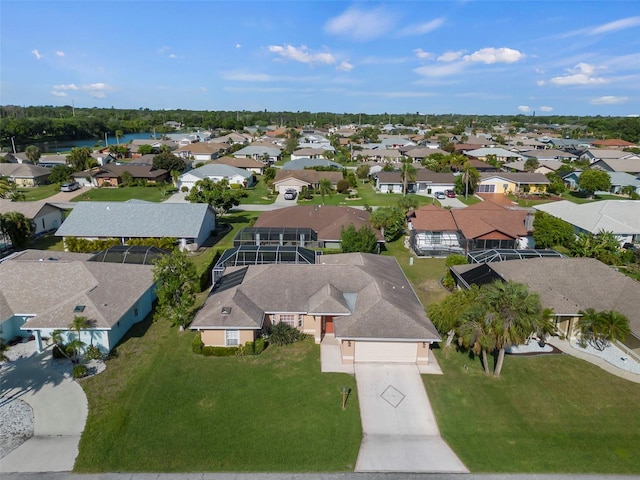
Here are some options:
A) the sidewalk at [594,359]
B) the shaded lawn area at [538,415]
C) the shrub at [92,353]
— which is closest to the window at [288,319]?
the shaded lawn area at [538,415]

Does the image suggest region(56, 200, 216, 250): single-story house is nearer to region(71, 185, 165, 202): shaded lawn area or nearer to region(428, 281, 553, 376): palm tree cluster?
region(71, 185, 165, 202): shaded lawn area

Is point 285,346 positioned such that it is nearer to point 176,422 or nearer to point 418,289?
point 176,422

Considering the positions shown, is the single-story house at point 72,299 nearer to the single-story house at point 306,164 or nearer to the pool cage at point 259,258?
the pool cage at point 259,258

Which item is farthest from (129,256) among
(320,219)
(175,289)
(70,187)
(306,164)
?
(306,164)

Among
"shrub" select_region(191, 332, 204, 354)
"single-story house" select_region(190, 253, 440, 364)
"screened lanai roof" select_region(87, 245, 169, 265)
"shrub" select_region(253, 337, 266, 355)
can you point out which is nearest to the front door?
"single-story house" select_region(190, 253, 440, 364)

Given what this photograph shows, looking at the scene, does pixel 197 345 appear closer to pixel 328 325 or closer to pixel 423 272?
pixel 328 325

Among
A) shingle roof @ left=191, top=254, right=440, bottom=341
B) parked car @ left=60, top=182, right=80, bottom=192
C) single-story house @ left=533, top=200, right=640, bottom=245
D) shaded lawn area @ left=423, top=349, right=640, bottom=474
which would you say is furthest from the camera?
parked car @ left=60, top=182, right=80, bottom=192
